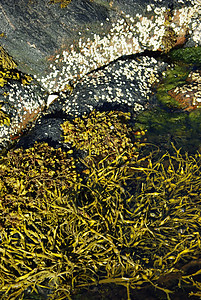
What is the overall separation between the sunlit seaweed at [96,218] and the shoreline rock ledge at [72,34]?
1.26 metres

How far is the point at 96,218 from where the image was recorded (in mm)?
3807

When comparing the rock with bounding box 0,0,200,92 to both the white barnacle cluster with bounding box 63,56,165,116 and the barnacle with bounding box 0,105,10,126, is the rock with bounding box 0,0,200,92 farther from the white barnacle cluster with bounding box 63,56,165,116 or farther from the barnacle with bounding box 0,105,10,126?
the barnacle with bounding box 0,105,10,126

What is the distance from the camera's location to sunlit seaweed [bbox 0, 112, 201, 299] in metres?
3.35

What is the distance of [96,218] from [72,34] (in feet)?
10.9

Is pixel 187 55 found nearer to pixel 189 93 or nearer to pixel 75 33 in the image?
pixel 189 93

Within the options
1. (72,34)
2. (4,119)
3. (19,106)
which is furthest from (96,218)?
(72,34)

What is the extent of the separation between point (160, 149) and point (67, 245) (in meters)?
2.11

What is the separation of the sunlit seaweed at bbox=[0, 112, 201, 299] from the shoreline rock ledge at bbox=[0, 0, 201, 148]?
4.14ft

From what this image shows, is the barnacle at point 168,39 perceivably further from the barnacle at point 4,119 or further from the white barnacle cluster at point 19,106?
the barnacle at point 4,119

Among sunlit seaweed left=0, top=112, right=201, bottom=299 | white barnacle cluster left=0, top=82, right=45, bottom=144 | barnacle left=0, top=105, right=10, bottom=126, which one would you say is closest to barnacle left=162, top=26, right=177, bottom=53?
sunlit seaweed left=0, top=112, right=201, bottom=299

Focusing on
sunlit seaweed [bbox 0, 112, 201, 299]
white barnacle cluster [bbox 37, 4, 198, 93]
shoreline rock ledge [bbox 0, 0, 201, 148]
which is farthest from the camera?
white barnacle cluster [bbox 37, 4, 198, 93]

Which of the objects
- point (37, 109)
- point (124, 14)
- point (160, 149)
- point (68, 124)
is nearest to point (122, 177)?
point (160, 149)

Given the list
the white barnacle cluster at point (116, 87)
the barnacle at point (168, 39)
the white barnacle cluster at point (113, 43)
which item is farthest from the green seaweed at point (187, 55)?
the white barnacle cluster at point (116, 87)

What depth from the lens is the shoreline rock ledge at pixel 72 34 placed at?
5.00 m
